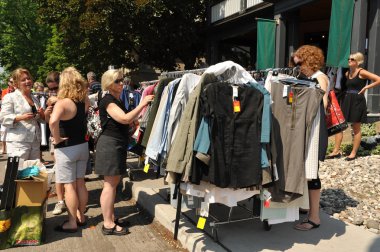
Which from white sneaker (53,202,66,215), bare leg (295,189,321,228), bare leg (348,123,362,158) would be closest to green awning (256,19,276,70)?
bare leg (348,123,362,158)

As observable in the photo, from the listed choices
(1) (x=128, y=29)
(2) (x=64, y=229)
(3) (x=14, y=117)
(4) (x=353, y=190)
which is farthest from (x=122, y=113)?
(1) (x=128, y=29)

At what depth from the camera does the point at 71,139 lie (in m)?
4.30

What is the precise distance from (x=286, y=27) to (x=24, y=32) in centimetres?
3172

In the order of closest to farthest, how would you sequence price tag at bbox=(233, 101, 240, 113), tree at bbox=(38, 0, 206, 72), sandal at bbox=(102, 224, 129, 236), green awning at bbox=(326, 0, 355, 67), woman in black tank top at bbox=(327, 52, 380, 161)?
price tag at bbox=(233, 101, 240, 113)
sandal at bbox=(102, 224, 129, 236)
woman in black tank top at bbox=(327, 52, 380, 161)
green awning at bbox=(326, 0, 355, 67)
tree at bbox=(38, 0, 206, 72)

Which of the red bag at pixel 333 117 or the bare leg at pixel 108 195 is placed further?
the bare leg at pixel 108 195

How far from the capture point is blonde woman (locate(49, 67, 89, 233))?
4227mm

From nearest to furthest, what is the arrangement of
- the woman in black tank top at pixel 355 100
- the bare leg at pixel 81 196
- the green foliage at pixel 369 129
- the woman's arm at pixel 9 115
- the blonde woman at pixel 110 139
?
the blonde woman at pixel 110 139, the bare leg at pixel 81 196, the woman's arm at pixel 9 115, the woman in black tank top at pixel 355 100, the green foliage at pixel 369 129

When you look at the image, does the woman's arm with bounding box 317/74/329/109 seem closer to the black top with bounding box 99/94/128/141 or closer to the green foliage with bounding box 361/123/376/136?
the black top with bounding box 99/94/128/141

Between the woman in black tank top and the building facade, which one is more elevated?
the building facade

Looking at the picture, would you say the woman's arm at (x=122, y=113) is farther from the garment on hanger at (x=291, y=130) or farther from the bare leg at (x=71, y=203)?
the garment on hanger at (x=291, y=130)

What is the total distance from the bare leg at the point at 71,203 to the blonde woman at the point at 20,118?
1001 millimetres

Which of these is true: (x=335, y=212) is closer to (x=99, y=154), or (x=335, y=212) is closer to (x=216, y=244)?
Result: (x=216, y=244)

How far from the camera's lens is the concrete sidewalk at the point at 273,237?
361cm

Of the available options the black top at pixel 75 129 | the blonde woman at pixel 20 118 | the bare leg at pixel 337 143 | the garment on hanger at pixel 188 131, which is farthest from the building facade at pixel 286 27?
the blonde woman at pixel 20 118
